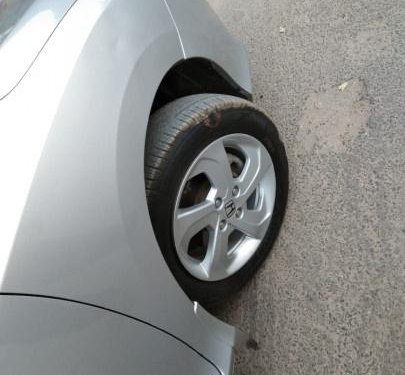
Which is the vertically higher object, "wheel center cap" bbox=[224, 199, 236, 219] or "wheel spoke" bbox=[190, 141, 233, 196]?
"wheel spoke" bbox=[190, 141, 233, 196]

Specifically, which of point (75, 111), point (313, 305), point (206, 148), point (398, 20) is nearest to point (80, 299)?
point (75, 111)

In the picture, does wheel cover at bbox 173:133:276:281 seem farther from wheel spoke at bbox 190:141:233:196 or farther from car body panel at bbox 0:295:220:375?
car body panel at bbox 0:295:220:375

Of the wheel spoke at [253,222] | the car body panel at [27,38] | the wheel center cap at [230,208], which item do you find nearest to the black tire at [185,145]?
the wheel spoke at [253,222]

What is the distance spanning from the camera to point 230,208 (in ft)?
4.41

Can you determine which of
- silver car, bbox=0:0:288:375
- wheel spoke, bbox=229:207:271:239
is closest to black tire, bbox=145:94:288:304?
silver car, bbox=0:0:288:375

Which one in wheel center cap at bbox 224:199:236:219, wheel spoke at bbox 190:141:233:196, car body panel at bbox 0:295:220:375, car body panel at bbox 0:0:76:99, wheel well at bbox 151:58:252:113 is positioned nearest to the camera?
car body panel at bbox 0:295:220:375

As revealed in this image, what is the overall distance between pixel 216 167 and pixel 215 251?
28 cm

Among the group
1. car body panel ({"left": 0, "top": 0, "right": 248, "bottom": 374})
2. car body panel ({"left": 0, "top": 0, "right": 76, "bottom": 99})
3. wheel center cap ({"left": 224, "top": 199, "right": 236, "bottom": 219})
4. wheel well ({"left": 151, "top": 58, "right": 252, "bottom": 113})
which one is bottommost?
wheel center cap ({"left": 224, "top": 199, "right": 236, "bottom": 219})

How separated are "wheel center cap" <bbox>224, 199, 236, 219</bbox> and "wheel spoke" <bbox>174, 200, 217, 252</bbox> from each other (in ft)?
0.19

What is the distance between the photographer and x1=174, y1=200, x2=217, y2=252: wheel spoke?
3.89 feet

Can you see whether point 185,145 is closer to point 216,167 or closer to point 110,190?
point 216,167

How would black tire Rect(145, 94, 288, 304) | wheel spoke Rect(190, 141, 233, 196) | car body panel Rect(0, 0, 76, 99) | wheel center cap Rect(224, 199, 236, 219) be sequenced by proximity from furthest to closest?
wheel center cap Rect(224, 199, 236, 219)
wheel spoke Rect(190, 141, 233, 196)
black tire Rect(145, 94, 288, 304)
car body panel Rect(0, 0, 76, 99)

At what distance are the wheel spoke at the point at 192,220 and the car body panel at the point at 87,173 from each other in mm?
185

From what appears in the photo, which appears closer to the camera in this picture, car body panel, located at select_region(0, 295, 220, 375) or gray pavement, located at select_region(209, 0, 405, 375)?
car body panel, located at select_region(0, 295, 220, 375)
